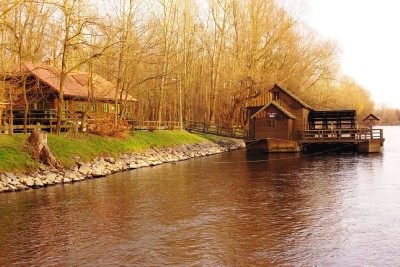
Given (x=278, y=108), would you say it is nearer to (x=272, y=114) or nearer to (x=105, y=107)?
(x=272, y=114)

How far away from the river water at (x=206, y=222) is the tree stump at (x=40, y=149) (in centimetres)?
256

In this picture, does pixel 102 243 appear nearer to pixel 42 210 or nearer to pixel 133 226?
pixel 133 226

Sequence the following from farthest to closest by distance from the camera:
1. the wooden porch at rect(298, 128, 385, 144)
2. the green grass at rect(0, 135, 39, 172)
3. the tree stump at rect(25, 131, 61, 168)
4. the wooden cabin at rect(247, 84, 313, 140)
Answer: the wooden cabin at rect(247, 84, 313, 140), the wooden porch at rect(298, 128, 385, 144), the tree stump at rect(25, 131, 61, 168), the green grass at rect(0, 135, 39, 172)

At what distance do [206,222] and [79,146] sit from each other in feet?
56.2

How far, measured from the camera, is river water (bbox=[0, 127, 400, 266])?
37.1 feet

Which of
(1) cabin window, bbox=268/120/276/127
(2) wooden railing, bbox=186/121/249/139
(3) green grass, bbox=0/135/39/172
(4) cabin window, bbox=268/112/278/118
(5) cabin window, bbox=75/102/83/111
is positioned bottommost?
(3) green grass, bbox=0/135/39/172

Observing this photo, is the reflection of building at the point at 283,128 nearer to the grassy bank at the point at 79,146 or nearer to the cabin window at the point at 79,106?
the grassy bank at the point at 79,146

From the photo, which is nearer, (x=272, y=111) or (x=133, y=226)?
(x=133, y=226)

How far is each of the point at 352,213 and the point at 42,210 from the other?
1208 centimetres

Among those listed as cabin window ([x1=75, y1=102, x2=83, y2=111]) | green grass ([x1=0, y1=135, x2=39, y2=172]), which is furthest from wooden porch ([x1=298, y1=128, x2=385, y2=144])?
green grass ([x1=0, y1=135, x2=39, y2=172])

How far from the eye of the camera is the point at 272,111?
45.6 m

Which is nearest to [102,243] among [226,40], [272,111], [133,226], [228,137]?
[133,226]

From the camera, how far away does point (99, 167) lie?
27859mm

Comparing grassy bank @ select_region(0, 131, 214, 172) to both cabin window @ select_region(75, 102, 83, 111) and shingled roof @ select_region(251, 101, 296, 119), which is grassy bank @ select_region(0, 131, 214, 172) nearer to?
cabin window @ select_region(75, 102, 83, 111)
